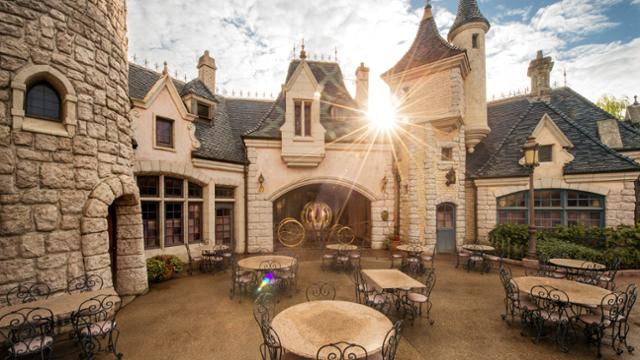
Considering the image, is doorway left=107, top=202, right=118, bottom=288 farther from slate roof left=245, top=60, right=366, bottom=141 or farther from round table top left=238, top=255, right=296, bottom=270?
slate roof left=245, top=60, right=366, bottom=141

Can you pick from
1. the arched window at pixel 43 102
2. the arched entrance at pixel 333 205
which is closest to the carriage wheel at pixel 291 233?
the arched entrance at pixel 333 205

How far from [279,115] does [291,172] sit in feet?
10.3

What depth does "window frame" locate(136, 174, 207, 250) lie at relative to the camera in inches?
386

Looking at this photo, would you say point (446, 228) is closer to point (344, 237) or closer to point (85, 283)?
point (344, 237)

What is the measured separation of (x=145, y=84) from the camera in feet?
35.3

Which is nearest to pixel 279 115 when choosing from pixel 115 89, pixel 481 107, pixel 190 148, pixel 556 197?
pixel 190 148

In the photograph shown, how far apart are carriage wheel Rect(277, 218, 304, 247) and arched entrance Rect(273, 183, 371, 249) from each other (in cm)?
164

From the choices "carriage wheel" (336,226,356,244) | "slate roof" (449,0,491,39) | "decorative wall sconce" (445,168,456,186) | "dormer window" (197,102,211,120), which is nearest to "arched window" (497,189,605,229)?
"decorative wall sconce" (445,168,456,186)

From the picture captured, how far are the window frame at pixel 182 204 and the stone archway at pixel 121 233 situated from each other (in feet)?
7.40

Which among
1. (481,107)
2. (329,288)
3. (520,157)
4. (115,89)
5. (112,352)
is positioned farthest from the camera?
(481,107)

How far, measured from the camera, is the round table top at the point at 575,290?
486cm

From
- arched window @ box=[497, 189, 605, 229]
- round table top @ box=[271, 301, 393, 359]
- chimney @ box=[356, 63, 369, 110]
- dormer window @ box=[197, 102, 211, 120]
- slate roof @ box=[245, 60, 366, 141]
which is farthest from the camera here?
chimney @ box=[356, 63, 369, 110]

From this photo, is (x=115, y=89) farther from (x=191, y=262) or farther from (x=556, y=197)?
(x=556, y=197)

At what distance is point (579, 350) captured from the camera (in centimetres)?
488
